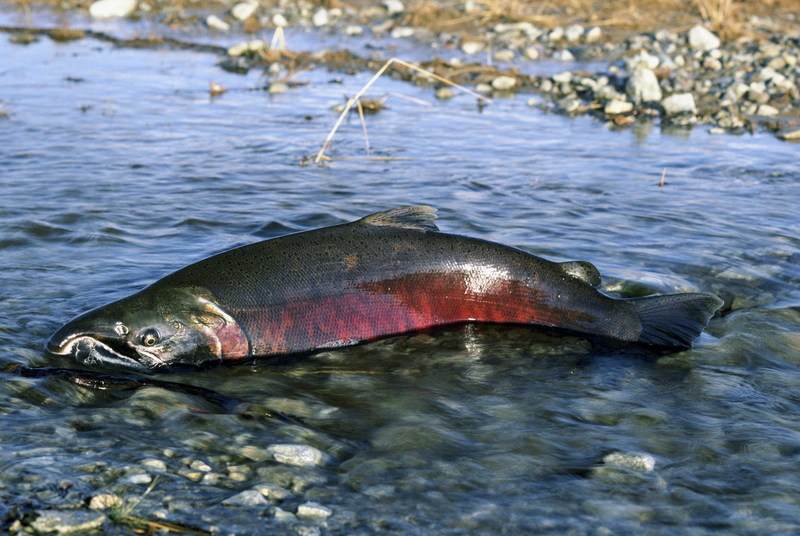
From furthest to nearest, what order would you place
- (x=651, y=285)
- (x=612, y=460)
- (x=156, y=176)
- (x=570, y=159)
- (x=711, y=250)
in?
1. (x=570, y=159)
2. (x=156, y=176)
3. (x=711, y=250)
4. (x=651, y=285)
5. (x=612, y=460)

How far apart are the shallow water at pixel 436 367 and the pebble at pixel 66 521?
0.09 metres

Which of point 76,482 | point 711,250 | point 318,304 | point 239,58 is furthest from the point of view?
point 239,58

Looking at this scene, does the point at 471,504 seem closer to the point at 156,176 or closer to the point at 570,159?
the point at 156,176

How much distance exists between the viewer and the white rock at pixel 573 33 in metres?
15.9

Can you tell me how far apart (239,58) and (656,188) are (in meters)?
9.10

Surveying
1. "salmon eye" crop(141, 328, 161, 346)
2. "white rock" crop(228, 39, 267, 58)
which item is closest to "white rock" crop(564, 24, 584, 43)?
"white rock" crop(228, 39, 267, 58)

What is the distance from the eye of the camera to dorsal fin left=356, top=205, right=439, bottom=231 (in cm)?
484

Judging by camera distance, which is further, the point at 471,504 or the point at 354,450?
the point at 354,450

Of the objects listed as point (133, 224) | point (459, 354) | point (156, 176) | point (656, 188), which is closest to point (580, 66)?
point (656, 188)

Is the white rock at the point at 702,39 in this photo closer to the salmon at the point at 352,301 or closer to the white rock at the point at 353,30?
the white rock at the point at 353,30

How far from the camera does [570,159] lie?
9.37 meters

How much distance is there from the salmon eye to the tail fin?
2309 millimetres

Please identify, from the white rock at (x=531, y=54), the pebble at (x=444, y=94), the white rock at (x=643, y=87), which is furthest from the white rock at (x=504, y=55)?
the white rock at (x=643, y=87)

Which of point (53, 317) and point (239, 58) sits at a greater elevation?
point (239, 58)
